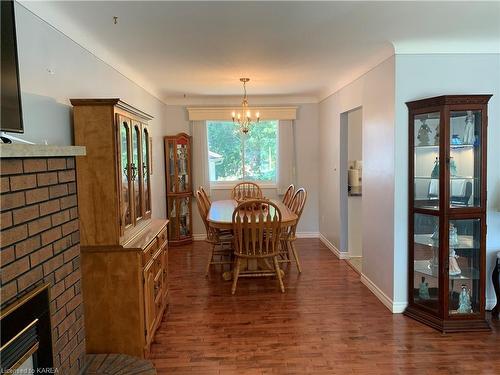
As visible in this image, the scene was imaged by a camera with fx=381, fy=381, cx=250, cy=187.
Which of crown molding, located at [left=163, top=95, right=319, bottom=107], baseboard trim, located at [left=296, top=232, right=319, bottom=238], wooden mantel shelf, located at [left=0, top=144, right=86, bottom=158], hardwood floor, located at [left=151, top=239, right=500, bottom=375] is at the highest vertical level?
crown molding, located at [left=163, top=95, right=319, bottom=107]

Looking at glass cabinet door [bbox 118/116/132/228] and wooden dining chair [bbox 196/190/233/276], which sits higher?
glass cabinet door [bbox 118/116/132/228]

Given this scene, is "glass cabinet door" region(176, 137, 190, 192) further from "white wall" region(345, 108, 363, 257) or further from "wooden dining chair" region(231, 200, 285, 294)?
"white wall" region(345, 108, 363, 257)

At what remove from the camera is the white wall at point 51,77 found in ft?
6.96

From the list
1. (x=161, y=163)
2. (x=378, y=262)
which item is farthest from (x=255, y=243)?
(x=161, y=163)

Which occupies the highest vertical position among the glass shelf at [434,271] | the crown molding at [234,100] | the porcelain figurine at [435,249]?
the crown molding at [234,100]

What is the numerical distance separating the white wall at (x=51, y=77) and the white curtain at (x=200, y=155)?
9.55ft

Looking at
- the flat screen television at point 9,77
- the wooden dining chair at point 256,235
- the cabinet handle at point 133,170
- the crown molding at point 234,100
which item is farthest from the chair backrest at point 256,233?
the crown molding at point 234,100

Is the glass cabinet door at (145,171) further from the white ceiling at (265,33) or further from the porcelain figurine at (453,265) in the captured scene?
the porcelain figurine at (453,265)

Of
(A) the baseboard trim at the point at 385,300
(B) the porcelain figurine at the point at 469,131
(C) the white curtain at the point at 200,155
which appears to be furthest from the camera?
(C) the white curtain at the point at 200,155

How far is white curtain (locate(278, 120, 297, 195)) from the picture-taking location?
6.43 meters

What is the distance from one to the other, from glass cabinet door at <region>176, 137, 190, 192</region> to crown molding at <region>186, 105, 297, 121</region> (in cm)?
46

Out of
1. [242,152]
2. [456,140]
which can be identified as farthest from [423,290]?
[242,152]

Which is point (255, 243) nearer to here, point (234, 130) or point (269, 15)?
point (269, 15)

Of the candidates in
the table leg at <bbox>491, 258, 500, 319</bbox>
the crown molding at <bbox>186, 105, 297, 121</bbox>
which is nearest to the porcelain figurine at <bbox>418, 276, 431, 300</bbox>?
the table leg at <bbox>491, 258, 500, 319</bbox>
